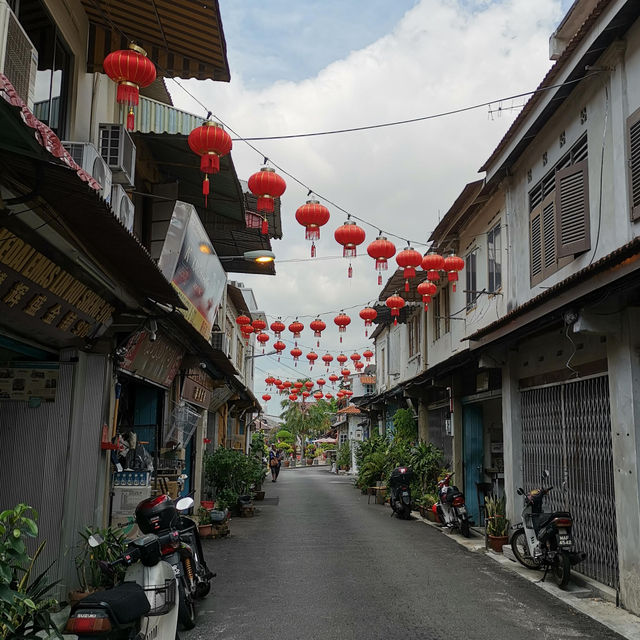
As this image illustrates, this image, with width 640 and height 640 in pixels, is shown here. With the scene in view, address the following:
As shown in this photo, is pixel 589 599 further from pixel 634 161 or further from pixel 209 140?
pixel 209 140

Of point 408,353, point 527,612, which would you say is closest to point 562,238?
point 527,612

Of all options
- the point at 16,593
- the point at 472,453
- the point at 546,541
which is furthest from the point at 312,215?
the point at 472,453

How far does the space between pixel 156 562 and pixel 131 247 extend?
115 inches

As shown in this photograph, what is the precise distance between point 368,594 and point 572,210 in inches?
248

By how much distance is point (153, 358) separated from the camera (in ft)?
35.6

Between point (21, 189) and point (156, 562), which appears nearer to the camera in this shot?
point (21, 189)

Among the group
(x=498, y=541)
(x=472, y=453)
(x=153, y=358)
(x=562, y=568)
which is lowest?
(x=498, y=541)

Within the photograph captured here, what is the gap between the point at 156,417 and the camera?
1248 centimetres

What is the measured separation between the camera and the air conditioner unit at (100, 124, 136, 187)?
29.1 ft

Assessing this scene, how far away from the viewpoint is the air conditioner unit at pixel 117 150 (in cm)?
888

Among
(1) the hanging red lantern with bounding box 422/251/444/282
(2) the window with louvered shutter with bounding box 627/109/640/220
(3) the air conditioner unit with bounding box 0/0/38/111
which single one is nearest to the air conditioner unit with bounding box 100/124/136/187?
(3) the air conditioner unit with bounding box 0/0/38/111

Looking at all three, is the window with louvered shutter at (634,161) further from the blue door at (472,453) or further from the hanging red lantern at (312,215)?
the blue door at (472,453)

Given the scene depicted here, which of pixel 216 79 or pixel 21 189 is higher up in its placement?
pixel 216 79

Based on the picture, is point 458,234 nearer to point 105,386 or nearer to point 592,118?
point 592,118
